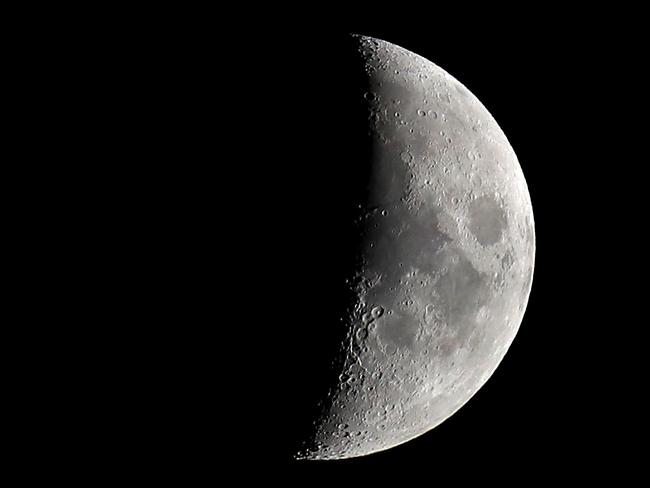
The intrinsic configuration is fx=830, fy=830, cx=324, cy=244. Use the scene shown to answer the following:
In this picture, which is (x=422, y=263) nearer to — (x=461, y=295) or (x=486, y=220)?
(x=461, y=295)

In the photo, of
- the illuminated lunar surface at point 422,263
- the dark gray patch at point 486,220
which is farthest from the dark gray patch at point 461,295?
the dark gray patch at point 486,220

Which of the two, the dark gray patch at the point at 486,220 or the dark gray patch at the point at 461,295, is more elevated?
the dark gray patch at the point at 486,220

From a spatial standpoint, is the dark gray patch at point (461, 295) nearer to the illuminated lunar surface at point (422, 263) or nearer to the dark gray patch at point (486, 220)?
the illuminated lunar surface at point (422, 263)

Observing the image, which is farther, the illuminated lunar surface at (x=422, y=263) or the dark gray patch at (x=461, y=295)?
the dark gray patch at (x=461, y=295)

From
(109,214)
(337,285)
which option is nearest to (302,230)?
(337,285)

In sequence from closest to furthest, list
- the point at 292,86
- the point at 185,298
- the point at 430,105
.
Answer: the point at 185,298 → the point at 292,86 → the point at 430,105

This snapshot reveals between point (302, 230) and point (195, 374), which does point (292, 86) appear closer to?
point (302, 230)

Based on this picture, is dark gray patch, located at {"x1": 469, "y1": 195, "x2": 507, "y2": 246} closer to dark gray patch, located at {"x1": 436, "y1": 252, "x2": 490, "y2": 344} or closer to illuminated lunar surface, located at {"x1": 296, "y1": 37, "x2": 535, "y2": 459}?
illuminated lunar surface, located at {"x1": 296, "y1": 37, "x2": 535, "y2": 459}

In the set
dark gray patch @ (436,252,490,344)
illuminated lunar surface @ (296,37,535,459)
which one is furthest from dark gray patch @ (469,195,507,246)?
dark gray patch @ (436,252,490,344)
